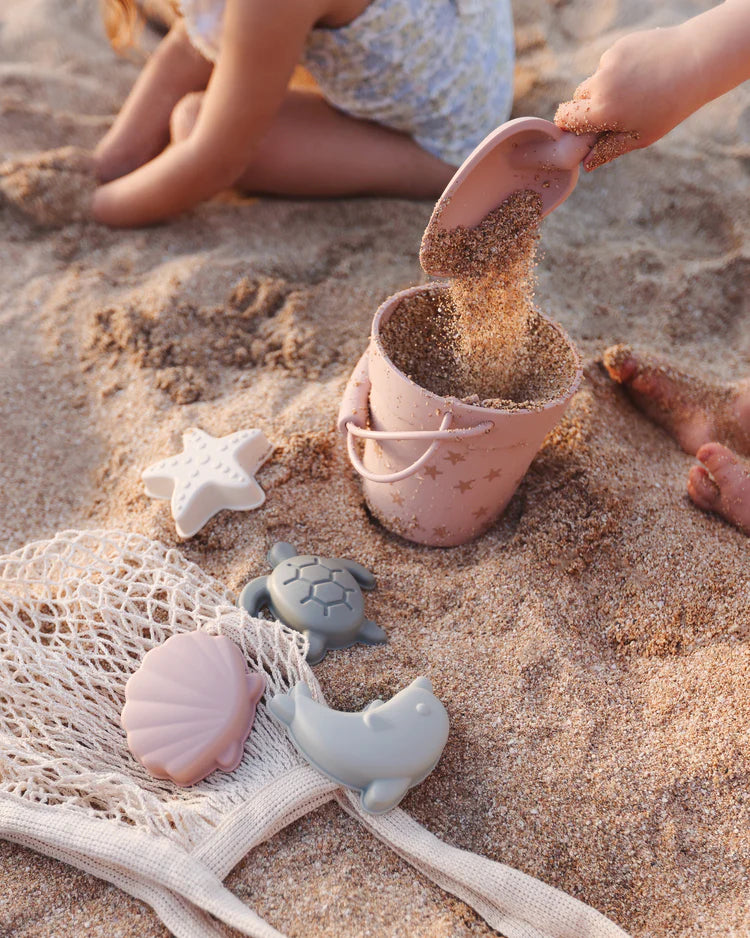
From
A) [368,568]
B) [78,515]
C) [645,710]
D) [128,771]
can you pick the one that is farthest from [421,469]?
[78,515]

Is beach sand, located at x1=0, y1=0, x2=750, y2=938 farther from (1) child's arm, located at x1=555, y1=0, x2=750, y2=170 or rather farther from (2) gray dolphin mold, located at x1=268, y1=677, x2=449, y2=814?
(1) child's arm, located at x1=555, y1=0, x2=750, y2=170

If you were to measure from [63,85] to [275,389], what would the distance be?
1.72 meters

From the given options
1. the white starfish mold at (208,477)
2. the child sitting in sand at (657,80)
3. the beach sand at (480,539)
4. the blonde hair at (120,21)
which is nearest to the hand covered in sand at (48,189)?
the beach sand at (480,539)

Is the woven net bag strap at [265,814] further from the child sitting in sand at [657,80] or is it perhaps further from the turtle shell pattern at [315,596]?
the child sitting in sand at [657,80]

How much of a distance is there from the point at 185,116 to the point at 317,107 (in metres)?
0.37

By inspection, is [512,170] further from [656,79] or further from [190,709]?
[190,709]


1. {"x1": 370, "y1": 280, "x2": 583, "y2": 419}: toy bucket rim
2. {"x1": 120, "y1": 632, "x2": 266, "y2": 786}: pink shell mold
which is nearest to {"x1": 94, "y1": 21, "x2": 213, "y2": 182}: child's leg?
{"x1": 370, "y1": 280, "x2": 583, "y2": 419}: toy bucket rim

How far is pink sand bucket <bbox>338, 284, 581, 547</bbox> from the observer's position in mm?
1099

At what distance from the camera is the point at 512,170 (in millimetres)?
1111

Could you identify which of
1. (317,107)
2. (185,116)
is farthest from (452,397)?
(185,116)

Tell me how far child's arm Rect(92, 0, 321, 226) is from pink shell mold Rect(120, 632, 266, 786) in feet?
4.49

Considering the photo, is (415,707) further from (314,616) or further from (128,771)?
(128,771)

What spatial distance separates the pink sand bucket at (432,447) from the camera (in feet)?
3.60

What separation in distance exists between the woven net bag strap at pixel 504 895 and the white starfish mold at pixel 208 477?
2.02ft
